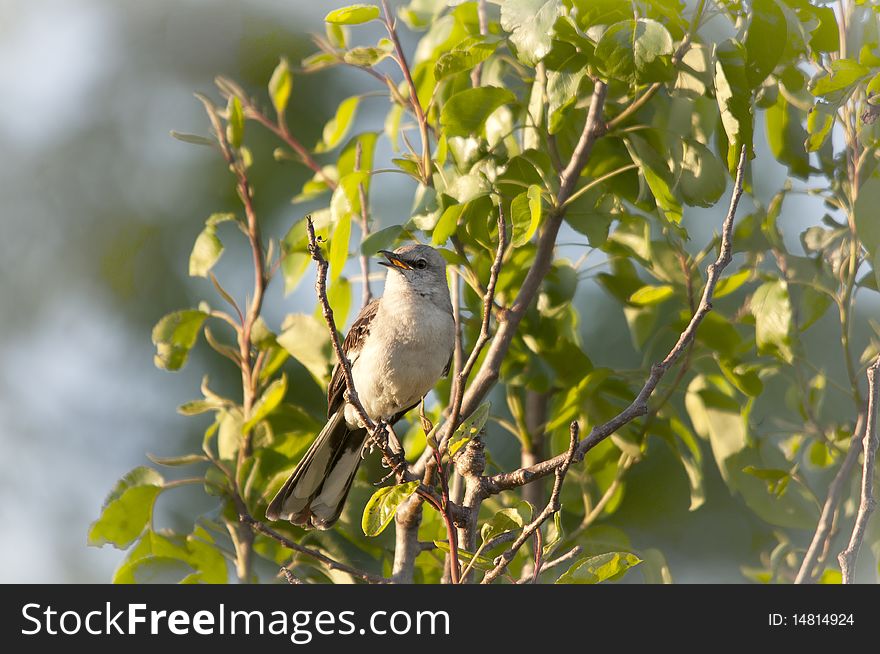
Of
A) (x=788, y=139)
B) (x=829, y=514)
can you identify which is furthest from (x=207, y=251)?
(x=829, y=514)

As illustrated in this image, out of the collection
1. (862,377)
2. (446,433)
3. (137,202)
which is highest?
(137,202)

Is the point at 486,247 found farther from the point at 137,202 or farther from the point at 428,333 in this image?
the point at 137,202

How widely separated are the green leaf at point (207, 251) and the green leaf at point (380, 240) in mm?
926

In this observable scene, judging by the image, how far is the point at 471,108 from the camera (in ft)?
12.4

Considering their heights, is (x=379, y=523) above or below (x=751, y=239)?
below

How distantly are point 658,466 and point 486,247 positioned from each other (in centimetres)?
247

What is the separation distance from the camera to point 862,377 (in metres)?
4.06

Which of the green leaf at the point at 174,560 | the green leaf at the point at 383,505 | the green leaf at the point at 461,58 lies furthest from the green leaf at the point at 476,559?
the green leaf at the point at 461,58

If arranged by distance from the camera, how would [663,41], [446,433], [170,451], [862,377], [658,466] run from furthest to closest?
[170,451], [658,466], [862,377], [663,41], [446,433]

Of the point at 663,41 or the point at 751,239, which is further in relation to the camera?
the point at 751,239

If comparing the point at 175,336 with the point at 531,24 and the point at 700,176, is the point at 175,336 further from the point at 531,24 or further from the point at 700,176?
the point at 700,176

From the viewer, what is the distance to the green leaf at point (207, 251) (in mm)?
4344

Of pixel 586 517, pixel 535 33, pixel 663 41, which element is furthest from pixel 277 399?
pixel 663 41

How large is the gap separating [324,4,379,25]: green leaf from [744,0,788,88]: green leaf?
1441mm
